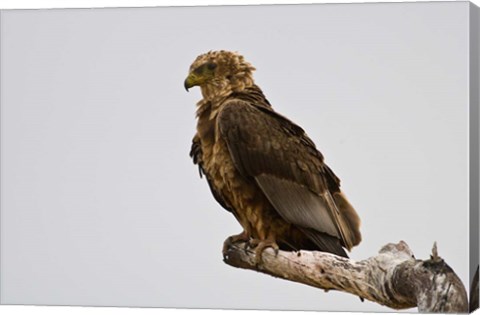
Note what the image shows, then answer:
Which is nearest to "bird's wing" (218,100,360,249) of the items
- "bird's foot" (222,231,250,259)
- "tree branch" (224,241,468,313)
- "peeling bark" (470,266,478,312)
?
"tree branch" (224,241,468,313)

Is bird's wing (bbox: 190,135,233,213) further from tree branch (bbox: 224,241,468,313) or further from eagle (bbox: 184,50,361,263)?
tree branch (bbox: 224,241,468,313)

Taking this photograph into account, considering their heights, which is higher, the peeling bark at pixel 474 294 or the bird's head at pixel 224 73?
the bird's head at pixel 224 73

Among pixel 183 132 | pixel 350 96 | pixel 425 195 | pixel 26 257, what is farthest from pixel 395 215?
pixel 26 257

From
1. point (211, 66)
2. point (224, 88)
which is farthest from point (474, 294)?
point (211, 66)

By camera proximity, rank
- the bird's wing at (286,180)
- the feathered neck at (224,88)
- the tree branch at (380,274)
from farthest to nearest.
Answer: the feathered neck at (224,88), the bird's wing at (286,180), the tree branch at (380,274)

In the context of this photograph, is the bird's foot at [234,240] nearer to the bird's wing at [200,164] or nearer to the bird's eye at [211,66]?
the bird's wing at [200,164]

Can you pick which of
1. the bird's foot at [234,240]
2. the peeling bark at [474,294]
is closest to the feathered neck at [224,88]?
the bird's foot at [234,240]

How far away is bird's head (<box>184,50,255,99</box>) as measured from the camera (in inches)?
297

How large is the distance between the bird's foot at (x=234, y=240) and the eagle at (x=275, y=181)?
0.13ft

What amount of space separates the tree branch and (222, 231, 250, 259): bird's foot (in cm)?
2

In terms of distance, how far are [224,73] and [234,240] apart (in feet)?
2.90

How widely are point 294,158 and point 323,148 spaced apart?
0.54ft

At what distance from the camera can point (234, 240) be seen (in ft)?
24.8

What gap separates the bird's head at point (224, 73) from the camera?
7535 millimetres
